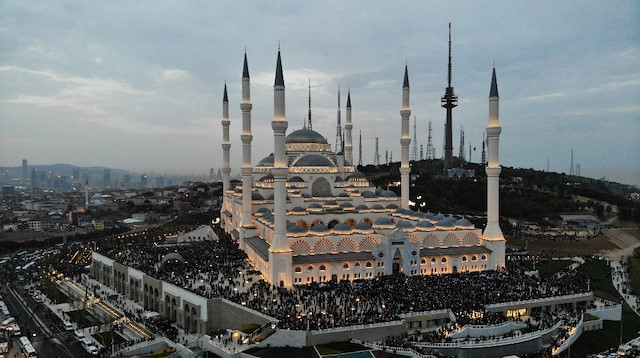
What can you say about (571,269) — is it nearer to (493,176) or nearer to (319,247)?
(493,176)

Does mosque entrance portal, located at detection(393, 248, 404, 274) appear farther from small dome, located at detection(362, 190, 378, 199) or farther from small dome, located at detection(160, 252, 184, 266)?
small dome, located at detection(160, 252, 184, 266)

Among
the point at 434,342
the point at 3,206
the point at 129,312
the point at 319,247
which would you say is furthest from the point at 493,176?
the point at 3,206

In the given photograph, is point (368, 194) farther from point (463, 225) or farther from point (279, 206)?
point (279, 206)

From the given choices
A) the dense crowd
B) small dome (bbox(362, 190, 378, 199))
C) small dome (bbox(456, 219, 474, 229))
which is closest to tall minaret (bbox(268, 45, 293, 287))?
the dense crowd

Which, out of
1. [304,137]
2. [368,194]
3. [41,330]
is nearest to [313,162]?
[368,194]

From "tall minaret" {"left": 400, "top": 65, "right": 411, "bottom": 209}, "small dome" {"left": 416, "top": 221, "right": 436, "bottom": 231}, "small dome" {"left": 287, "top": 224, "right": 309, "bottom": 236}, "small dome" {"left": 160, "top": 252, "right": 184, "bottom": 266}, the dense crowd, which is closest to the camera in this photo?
the dense crowd

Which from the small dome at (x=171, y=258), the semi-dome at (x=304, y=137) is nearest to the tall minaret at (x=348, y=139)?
the semi-dome at (x=304, y=137)
